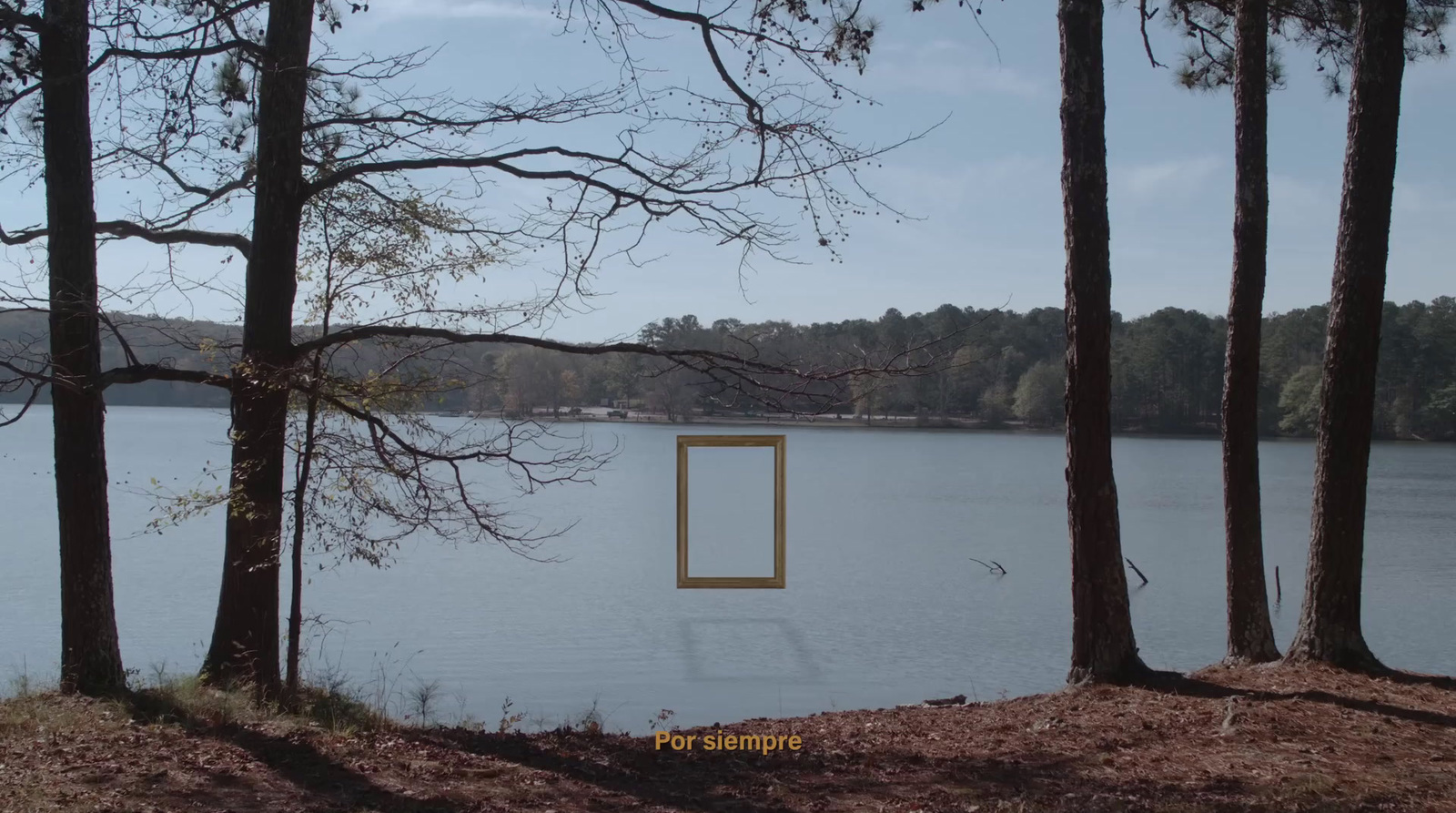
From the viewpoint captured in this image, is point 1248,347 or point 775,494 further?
point 1248,347

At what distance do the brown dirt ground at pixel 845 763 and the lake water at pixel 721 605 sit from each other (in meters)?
1.90

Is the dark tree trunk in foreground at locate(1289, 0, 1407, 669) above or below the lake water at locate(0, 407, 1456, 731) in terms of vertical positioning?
above

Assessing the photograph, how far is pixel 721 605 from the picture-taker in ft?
59.3

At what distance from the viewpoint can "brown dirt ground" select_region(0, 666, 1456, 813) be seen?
4.54 meters

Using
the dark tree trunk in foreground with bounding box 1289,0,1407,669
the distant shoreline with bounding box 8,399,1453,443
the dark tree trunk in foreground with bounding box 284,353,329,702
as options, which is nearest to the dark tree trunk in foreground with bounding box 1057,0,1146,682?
the dark tree trunk in foreground with bounding box 1289,0,1407,669

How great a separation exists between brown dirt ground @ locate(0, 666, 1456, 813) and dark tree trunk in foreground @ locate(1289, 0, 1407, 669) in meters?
0.58

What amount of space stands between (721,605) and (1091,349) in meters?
11.8

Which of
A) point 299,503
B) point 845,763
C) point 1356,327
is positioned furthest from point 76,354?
point 1356,327

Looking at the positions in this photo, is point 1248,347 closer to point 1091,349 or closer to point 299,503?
point 1091,349

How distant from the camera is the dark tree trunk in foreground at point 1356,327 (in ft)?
22.4

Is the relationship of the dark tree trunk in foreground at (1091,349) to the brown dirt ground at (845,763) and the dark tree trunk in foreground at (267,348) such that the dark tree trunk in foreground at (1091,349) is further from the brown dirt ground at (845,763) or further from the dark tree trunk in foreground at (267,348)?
the dark tree trunk in foreground at (267,348)

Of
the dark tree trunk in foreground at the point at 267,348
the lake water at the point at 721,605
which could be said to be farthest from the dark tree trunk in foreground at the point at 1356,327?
the dark tree trunk in foreground at the point at 267,348

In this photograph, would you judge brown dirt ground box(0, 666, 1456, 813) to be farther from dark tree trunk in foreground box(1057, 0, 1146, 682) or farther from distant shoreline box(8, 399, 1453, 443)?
distant shoreline box(8, 399, 1453, 443)

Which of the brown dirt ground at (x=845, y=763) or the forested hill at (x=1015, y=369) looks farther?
the forested hill at (x=1015, y=369)
